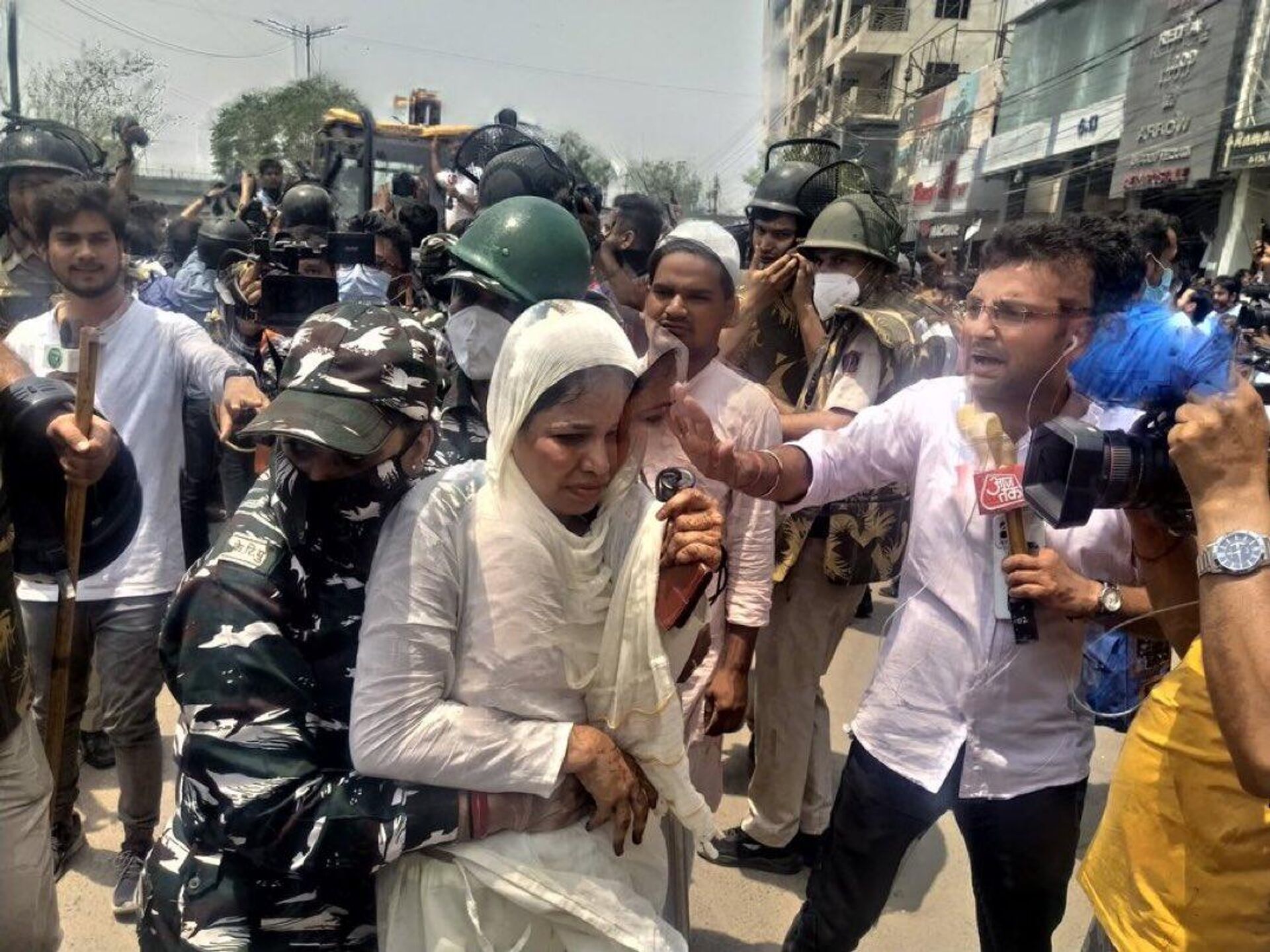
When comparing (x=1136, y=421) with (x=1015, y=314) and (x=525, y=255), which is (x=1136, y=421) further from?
(x=525, y=255)

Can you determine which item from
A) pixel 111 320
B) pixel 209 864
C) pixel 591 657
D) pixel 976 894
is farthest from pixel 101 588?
pixel 976 894

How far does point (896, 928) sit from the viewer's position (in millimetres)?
2684

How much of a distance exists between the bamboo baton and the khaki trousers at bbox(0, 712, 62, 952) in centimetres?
39

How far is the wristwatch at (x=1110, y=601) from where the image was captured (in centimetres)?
170

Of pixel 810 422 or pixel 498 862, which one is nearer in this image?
pixel 498 862

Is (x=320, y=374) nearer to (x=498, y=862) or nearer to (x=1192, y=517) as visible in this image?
(x=498, y=862)

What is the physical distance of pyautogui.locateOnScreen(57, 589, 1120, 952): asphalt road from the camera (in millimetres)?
2582

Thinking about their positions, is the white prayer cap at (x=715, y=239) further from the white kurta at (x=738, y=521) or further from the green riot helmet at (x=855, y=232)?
the green riot helmet at (x=855, y=232)

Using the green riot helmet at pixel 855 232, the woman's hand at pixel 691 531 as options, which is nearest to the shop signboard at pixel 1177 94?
the green riot helmet at pixel 855 232

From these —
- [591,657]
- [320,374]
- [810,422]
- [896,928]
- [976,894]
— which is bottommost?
[896,928]

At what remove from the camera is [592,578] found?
1.37 metres

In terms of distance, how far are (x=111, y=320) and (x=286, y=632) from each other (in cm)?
174

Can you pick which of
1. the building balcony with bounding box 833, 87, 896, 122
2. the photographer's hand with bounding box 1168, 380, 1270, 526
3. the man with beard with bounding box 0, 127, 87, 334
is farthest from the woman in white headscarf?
the building balcony with bounding box 833, 87, 896, 122

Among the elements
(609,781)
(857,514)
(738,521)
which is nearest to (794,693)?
(857,514)
